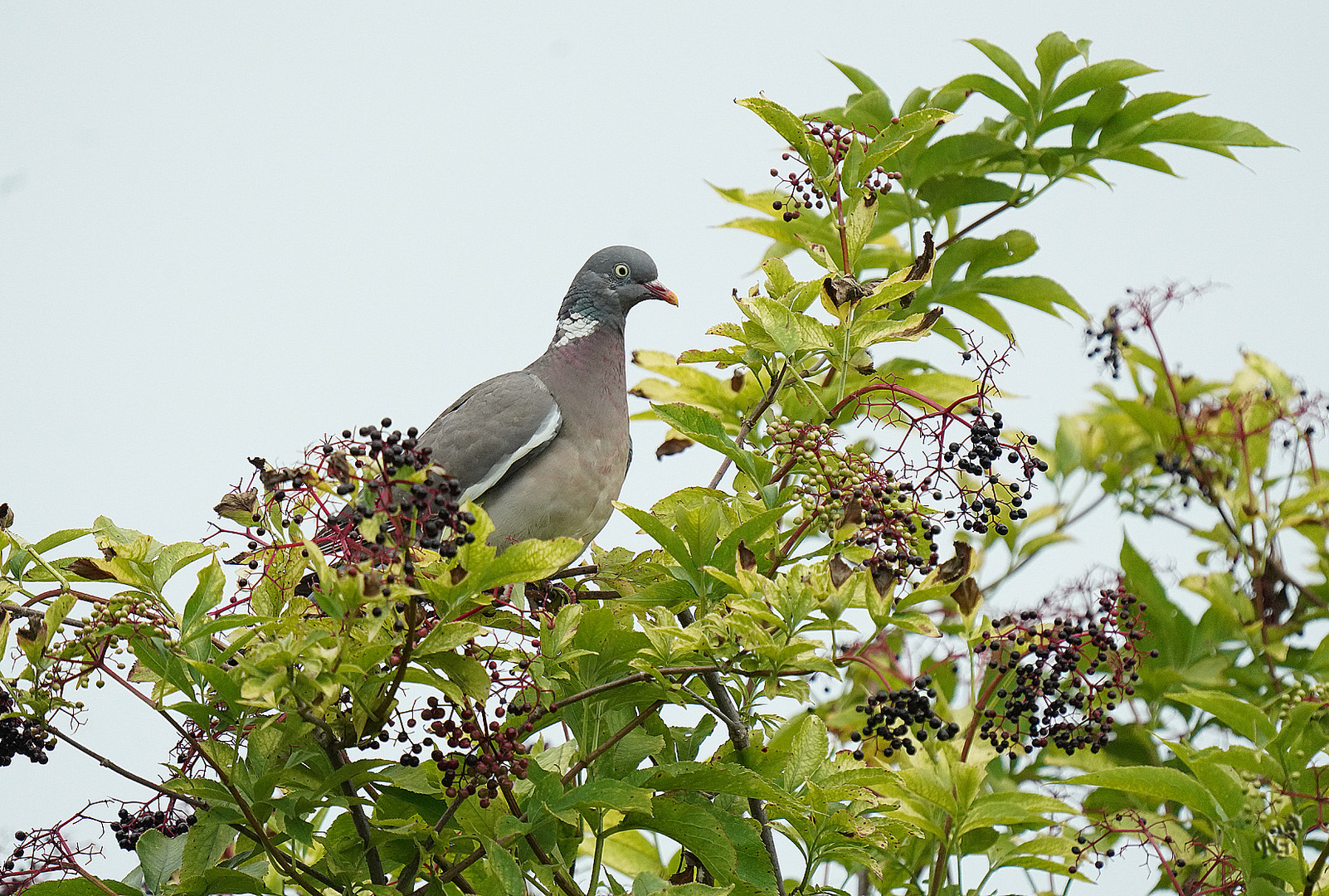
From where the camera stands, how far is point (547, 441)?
2936 millimetres

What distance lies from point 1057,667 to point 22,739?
4.51 feet

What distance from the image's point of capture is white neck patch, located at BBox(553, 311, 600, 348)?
10.8 ft

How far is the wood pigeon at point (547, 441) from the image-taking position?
9.48ft

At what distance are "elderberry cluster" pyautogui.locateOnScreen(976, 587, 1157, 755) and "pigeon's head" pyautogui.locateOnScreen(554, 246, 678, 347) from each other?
163 cm

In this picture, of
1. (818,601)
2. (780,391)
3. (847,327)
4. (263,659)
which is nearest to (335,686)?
(263,659)

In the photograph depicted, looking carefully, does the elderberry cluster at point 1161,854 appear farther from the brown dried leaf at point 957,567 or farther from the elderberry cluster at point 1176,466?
the elderberry cluster at point 1176,466

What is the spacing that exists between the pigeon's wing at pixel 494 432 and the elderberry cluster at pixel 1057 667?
130cm

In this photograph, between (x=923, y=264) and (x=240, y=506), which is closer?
(x=240, y=506)

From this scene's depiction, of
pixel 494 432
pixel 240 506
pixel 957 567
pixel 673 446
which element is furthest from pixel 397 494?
pixel 494 432

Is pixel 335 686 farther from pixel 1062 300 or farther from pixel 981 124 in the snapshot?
pixel 981 124

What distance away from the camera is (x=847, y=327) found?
1.79 m

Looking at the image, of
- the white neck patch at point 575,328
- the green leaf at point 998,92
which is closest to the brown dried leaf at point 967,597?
the green leaf at point 998,92

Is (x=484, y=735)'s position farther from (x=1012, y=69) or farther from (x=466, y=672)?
(x=1012, y=69)

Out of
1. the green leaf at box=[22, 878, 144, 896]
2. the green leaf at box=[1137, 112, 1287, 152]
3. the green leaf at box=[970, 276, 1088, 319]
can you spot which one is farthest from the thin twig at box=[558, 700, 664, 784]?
the green leaf at box=[1137, 112, 1287, 152]
